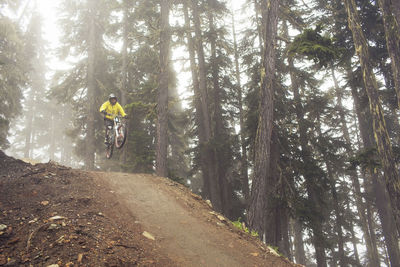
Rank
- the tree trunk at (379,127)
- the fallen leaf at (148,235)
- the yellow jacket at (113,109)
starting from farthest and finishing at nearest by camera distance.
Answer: the yellow jacket at (113,109) → the tree trunk at (379,127) → the fallen leaf at (148,235)

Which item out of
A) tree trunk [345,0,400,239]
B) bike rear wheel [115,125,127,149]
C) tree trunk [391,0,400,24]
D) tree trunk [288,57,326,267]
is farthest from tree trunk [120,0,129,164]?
tree trunk [391,0,400,24]

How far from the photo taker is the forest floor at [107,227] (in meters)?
3.81

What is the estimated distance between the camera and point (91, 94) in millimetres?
19156

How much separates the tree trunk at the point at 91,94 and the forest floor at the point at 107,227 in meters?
10.9

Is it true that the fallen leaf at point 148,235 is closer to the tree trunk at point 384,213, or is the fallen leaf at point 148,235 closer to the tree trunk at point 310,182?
the tree trunk at point 310,182

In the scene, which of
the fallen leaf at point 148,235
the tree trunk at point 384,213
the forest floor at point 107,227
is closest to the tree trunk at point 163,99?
the forest floor at point 107,227

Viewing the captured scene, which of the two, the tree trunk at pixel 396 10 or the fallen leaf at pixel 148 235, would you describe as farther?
the tree trunk at pixel 396 10

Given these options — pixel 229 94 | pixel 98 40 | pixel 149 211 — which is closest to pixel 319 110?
pixel 229 94

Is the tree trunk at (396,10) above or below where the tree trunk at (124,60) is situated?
below

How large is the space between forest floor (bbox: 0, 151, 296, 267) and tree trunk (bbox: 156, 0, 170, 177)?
338 centimetres

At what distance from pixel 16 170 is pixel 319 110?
16.0m

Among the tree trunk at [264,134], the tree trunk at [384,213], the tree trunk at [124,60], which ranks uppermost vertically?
the tree trunk at [124,60]

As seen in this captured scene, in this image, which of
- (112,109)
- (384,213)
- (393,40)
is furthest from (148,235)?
(384,213)

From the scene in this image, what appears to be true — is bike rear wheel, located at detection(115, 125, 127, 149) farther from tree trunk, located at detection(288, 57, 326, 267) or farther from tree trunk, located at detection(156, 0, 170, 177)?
tree trunk, located at detection(288, 57, 326, 267)
